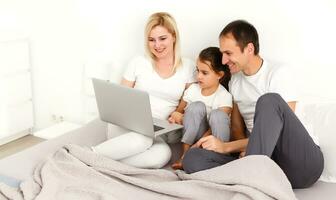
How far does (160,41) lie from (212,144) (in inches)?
26.5

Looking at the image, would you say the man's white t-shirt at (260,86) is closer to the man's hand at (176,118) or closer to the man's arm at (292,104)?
the man's arm at (292,104)

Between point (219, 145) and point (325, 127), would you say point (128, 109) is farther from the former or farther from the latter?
point (325, 127)

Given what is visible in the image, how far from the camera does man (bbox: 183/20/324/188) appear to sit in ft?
5.35

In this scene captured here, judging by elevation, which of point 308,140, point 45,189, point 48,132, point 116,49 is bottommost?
point 48,132

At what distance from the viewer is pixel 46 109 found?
3150mm

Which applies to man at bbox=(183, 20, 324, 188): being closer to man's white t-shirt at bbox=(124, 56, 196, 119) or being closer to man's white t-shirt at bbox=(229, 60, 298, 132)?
man's white t-shirt at bbox=(229, 60, 298, 132)

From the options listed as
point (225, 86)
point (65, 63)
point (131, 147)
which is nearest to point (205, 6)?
point (225, 86)

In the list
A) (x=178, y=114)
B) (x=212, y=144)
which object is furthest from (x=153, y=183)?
(x=178, y=114)

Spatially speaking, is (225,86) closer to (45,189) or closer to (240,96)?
(240,96)

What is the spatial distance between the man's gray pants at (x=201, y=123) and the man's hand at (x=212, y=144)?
9cm

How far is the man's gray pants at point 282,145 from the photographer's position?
1.62 meters

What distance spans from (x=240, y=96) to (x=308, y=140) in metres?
0.49

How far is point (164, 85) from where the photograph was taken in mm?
2295

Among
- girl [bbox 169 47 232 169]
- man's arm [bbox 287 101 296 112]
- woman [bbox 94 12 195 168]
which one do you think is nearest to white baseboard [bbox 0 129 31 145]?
woman [bbox 94 12 195 168]
